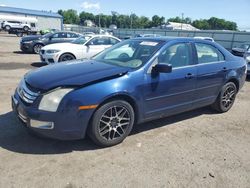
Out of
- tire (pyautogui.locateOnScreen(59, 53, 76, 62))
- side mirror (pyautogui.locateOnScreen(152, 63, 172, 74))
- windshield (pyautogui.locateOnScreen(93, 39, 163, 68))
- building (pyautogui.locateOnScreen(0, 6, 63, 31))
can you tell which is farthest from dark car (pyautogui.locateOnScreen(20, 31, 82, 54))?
building (pyautogui.locateOnScreen(0, 6, 63, 31))

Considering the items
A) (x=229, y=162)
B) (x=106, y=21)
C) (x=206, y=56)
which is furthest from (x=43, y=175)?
(x=106, y=21)

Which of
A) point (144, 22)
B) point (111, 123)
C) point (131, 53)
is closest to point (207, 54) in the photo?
point (131, 53)

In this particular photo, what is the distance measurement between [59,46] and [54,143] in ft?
24.3

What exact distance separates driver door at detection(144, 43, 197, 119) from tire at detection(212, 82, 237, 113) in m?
0.97

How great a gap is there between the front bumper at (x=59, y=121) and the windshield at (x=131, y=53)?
48.4 inches

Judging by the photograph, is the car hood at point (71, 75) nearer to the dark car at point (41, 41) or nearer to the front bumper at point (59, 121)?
the front bumper at point (59, 121)

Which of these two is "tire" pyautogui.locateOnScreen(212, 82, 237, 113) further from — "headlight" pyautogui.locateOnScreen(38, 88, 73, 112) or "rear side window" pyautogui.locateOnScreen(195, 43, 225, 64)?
"headlight" pyautogui.locateOnScreen(38, 88, 73, 112)

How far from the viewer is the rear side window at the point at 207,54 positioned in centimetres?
486

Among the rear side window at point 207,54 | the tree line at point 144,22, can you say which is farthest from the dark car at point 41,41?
the tree line at point 144,22

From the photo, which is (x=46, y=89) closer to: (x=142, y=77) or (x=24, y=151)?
(x=24, y=151)

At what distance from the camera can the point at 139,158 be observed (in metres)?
3.55

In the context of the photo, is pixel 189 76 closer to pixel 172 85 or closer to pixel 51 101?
pixel 172 85

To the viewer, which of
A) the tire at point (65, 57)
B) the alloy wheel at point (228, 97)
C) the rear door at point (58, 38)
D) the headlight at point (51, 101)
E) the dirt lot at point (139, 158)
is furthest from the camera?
the rear door at point (58, 38)

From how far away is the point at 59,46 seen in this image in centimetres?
1056
